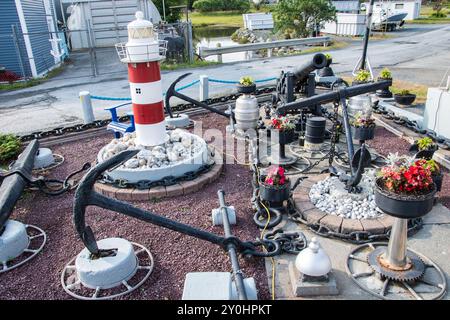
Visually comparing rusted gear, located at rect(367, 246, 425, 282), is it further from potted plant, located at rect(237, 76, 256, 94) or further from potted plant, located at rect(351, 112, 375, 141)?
potted plant, located at rect(237, 76, 256, 94)

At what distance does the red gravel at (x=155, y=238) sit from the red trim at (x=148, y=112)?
1272mm

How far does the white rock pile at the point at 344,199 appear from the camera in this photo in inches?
171

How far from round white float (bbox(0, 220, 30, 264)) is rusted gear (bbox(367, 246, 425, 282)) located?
3.67 m

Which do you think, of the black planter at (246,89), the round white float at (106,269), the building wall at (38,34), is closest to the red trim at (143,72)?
the round white float at (106,269)

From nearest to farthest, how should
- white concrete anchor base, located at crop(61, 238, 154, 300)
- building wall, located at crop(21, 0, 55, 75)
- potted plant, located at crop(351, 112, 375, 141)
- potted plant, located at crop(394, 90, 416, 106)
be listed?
white concrete anchor base, located at crop(61, 238, 154, 300), potted plant, located at crop(351, 112, 375, 141), potted plant, located at crop(394, 90, 416, 106), building wall, located at crop(21, 0, 55, 75)

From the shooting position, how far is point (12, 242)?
400 centimetres

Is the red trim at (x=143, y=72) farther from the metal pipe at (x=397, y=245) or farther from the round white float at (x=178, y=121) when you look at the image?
the metal pipe at (x=397, y=245)

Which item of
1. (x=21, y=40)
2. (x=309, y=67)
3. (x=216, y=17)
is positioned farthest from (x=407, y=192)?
(x=216, y=17)

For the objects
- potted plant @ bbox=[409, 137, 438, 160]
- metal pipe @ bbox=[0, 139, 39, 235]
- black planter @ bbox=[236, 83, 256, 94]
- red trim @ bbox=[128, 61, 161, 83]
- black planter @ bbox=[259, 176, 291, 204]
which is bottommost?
black planter @ bbox=[259, 176, 291, 204]

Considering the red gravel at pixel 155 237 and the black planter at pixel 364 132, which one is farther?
the black planter at pixel 364 132

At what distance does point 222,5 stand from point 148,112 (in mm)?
52915

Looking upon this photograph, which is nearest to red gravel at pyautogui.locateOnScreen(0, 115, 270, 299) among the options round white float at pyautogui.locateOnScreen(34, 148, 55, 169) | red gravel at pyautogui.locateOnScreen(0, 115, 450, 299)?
red gravel at pyautogui.locateOnScreen(0, 115, 450, 299)

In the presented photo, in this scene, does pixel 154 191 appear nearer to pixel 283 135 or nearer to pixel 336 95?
pixel 283 135

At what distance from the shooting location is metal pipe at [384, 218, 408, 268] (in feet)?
11.0
